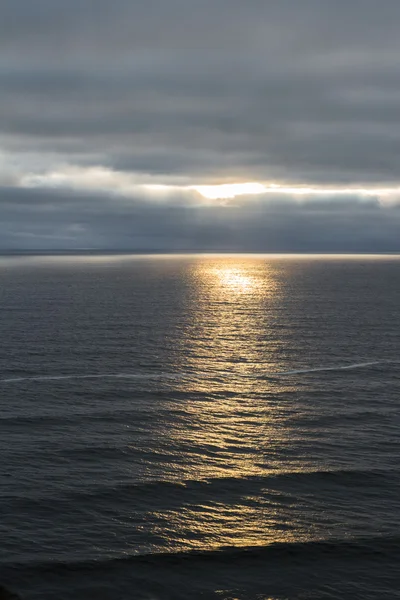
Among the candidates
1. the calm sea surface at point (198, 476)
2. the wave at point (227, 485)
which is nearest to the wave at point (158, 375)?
the calm sea surface at point (198, 476)

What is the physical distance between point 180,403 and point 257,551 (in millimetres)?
39681

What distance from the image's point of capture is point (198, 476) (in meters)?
63.6

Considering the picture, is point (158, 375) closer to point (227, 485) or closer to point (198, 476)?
point (198, 476)

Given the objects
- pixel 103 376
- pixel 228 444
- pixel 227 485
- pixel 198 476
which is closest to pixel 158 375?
pixel 103 376

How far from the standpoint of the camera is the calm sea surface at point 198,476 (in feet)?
157

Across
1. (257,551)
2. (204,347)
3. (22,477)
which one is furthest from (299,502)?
(204,347)

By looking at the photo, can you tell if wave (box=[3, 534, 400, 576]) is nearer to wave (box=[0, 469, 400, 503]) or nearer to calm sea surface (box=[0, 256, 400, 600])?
calm sea surface (box=[0, 256, 400, 600])

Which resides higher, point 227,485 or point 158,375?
point 158,375

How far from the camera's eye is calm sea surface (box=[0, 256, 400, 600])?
47.7m

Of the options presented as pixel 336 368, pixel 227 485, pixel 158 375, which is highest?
pixel 336 368

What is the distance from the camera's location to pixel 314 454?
229 feet

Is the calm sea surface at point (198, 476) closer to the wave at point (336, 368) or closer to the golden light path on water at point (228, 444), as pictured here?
the golden light path on water at point (228, 444)

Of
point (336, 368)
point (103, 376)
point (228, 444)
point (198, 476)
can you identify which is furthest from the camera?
point (336, 368)

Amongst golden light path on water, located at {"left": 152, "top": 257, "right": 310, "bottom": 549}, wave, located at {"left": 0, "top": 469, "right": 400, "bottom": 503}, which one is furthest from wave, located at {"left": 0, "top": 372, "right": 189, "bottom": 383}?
wave, located at {"left": 0, "top": 469, "right": 400, "bottom": 503}
